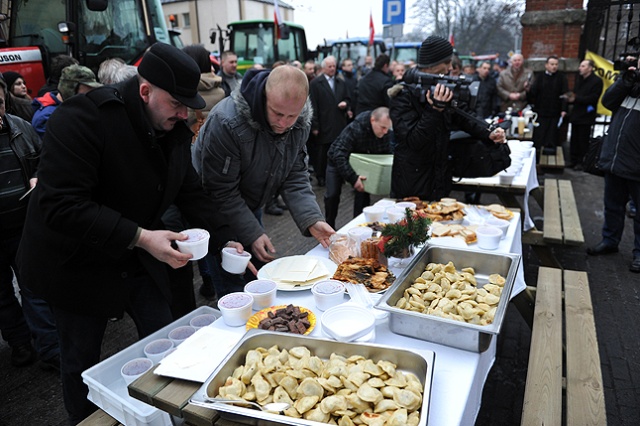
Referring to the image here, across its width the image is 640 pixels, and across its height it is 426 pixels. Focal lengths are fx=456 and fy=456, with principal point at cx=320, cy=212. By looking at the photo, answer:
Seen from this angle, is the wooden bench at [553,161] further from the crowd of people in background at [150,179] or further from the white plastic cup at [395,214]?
the white plastic cup at [395,214]

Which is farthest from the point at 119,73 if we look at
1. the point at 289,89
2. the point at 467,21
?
the point at 467,21

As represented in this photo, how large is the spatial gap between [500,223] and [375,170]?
1975 mm

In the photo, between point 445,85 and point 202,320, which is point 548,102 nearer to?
point 445,85

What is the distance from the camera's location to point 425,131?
3.53 metres

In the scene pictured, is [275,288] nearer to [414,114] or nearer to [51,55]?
[414,114]

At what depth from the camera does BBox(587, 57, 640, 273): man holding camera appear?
176 inches

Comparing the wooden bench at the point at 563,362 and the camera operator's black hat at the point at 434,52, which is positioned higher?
the camera operator's black hat at the point at 434,52

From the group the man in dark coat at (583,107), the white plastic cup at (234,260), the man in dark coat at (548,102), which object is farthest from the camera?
the man in dark coat at (548,102)

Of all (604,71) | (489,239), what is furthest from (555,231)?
(604,71)

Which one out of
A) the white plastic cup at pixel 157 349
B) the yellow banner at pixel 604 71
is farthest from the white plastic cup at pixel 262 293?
the yellow banner at pixel 604 71

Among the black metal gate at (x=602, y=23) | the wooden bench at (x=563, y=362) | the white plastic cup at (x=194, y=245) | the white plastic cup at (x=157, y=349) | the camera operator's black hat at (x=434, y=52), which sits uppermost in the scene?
the black metal gate at (x=602, y=23)

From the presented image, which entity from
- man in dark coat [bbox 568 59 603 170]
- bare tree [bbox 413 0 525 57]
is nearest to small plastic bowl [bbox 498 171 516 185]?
man in dark coat [bbox 568 59 603 170]

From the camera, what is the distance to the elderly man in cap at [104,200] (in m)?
1.72

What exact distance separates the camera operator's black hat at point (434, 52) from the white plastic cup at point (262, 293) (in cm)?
254
